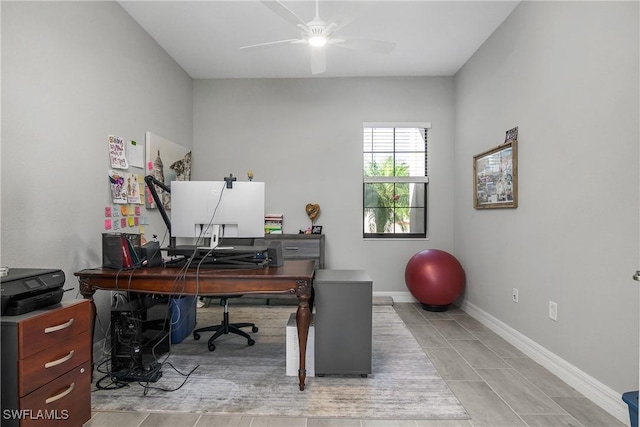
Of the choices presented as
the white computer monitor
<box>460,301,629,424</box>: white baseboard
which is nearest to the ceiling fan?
the white computer monitor

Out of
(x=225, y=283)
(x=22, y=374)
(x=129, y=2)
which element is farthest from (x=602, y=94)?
(x=129, y=2)

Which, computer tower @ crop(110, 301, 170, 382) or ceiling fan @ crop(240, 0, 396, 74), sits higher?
ceiling fan @ crop(240, 0, 396, 74)

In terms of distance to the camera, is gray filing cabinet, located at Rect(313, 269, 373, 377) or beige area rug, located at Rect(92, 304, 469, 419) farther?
gray filing cabinet, located at Rect(313, 269, 373, 377)

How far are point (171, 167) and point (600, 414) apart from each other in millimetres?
4169

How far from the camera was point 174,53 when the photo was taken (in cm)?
372

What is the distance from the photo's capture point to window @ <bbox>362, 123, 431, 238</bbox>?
439cm

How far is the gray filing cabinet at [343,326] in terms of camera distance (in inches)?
85.8

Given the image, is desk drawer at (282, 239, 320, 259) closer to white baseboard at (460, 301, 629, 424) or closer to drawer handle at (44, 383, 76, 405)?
white baseboard at (460, 301, 629, 424)

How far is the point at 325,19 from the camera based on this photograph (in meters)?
3.03

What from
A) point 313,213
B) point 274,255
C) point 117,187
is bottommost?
point 274,255

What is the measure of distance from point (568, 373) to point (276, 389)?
6.34 feet

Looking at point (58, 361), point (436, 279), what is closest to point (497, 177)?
point (436, 279)

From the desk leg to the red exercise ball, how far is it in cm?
203

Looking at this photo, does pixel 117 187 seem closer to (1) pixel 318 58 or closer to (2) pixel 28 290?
(2) pixel 28 290
